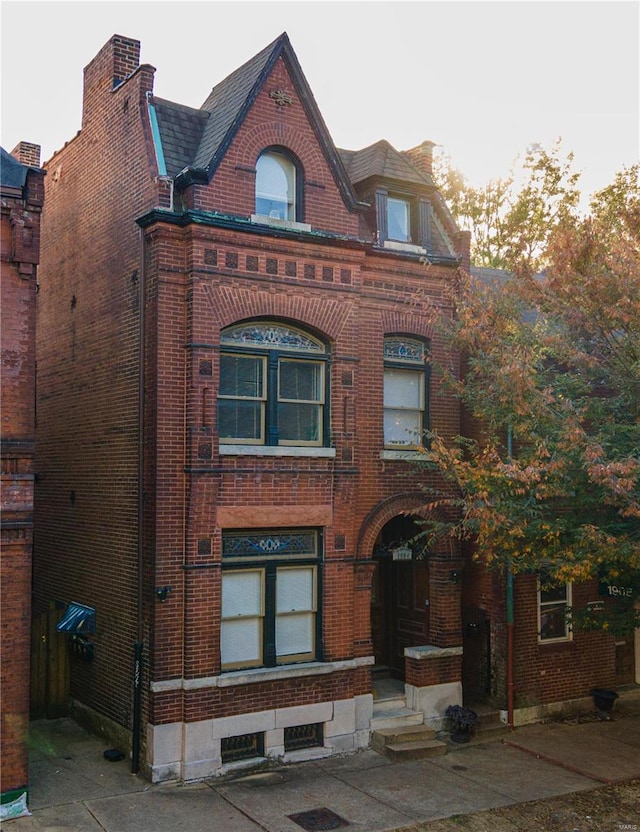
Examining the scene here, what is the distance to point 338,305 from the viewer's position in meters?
14.7

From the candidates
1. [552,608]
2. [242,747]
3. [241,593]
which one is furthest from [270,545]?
[552,608]

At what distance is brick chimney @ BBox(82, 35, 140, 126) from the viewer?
15.7 metres

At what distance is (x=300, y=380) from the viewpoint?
14.5 meters

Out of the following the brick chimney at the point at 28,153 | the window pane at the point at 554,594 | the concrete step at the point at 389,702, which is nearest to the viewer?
Result: the concrete step at the point at 389,702

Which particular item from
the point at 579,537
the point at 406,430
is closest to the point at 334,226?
the point at 406,430

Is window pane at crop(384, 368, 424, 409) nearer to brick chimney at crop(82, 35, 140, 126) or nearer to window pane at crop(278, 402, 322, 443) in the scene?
window pane at crop(278, 402, 322, 443)

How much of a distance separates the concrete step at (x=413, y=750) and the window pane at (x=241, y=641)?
8.94 ft

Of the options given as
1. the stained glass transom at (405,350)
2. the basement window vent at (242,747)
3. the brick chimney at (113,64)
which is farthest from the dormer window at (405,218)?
the basement window vent at (242,747)

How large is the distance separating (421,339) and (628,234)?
4121 millimetres

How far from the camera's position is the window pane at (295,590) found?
14133 mm

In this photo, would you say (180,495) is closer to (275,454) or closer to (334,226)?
(275,454)

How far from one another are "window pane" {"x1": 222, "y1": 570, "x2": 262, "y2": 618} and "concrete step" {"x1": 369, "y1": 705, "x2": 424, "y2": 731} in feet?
10.1

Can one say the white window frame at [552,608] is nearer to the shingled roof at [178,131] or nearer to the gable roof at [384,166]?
the gable roof at [384,166]

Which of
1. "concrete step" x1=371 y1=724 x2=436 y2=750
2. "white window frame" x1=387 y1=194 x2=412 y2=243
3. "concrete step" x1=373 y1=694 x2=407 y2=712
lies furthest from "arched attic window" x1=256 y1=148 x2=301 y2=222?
"concrete step" x1=371 y1=724 x2=436 y2=750
